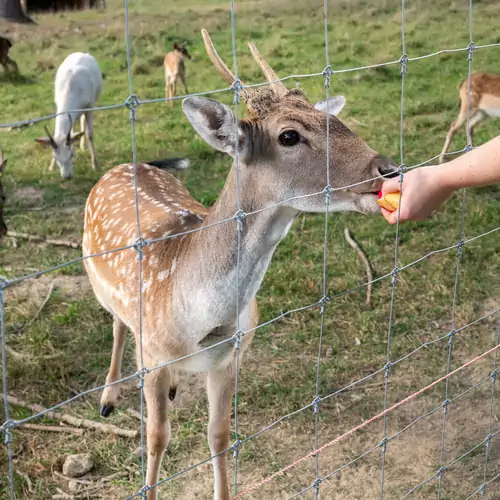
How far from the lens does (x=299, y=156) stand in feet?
7.09

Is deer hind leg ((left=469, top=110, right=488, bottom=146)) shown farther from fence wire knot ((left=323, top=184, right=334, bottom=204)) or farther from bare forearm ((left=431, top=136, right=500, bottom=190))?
bare forearm ((left=431, top=136, right=500, bottom=190))

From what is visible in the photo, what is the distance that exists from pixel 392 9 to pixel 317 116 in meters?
12.2

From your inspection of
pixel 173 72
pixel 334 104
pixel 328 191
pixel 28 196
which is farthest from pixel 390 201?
pixel 173 72

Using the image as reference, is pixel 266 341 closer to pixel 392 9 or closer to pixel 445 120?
pixel 445 120

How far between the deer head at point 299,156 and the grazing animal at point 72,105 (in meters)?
4.66

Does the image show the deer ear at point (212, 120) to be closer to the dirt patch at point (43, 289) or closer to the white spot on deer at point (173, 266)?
the white spot on deer at point (173, 266)

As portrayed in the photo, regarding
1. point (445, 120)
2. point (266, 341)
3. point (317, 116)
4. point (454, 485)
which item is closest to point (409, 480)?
point (454, 485)

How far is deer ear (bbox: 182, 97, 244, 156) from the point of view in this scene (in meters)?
1.99

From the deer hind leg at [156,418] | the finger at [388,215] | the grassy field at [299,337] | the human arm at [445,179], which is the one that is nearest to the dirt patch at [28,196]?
the grassy field at [299,337]

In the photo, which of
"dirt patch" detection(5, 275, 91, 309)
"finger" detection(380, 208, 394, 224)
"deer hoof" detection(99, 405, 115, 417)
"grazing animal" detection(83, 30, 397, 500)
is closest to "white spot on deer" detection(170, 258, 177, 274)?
"grazing animal" detection(83, 30, 397, 500)

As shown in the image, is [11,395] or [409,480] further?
[11,395]

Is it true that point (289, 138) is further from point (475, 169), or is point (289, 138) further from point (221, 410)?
point (221, 410)

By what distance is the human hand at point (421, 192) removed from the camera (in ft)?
6.29

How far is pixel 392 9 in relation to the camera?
13.4 metres
